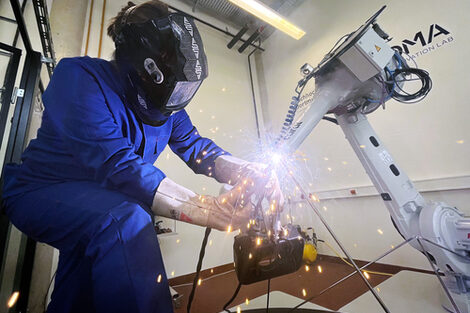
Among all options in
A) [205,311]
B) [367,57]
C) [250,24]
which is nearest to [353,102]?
[367,57]

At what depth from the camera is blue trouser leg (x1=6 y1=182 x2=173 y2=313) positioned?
48cm

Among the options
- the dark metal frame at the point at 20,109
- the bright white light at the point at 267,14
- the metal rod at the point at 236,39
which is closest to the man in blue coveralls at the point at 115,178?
the dark metal frame at the point at 20,109

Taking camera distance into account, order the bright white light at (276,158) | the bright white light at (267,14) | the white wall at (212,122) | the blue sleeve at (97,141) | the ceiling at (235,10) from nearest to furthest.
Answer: the blue sleeve at (97,141)
the bright white light at (276,158)
the white wall at (212,122)
the bright white light at (267,14)
the ceiling at (235,10)

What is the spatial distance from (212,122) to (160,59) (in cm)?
195

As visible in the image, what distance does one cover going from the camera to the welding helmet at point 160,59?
2.43 feet

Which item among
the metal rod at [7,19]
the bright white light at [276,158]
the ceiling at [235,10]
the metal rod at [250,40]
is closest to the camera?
the bright white light at [276,158]

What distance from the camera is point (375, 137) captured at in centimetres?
119

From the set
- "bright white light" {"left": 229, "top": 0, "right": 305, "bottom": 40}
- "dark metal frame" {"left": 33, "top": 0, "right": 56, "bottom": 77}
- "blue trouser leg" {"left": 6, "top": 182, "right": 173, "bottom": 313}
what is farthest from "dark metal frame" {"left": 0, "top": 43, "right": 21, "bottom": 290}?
"bright white light" {"left": 229, "top": 0, "right": 305, "bottom": 40}

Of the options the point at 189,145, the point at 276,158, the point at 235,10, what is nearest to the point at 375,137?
the point at 276,158

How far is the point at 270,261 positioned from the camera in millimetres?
688

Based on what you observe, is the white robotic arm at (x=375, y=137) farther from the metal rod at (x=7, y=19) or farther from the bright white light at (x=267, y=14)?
the bright white light at (x=267, y=14)

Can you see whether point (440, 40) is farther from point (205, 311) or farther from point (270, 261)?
point (205, 311)

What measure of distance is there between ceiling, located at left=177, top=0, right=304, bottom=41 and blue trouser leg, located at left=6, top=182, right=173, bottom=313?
10.9 ft

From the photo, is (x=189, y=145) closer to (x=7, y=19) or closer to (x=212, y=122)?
(x=7, y=19)
